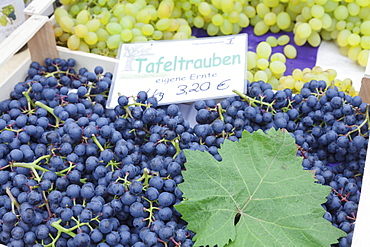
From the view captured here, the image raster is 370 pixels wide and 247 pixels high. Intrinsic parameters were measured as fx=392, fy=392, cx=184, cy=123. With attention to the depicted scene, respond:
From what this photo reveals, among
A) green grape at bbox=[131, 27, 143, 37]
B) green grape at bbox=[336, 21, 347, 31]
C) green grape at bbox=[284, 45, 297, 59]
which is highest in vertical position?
green grape at bbox=[131, 27, 143, 37]

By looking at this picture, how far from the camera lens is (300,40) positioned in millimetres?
1667

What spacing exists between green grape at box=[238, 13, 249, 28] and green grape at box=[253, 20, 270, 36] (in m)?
0.05

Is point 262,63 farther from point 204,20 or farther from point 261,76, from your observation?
point 204,20

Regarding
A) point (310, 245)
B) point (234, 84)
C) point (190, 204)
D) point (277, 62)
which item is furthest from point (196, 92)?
point (310, 245)

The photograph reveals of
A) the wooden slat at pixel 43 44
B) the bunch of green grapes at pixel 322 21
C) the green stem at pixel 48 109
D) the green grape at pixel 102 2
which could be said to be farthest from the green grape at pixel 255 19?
the green stem at pixel 48 109

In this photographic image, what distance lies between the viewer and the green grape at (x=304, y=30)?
160cm

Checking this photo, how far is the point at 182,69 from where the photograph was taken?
1.37 metres

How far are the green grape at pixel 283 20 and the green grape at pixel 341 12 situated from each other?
198 mm

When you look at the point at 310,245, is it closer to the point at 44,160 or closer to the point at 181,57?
the point at 44,160

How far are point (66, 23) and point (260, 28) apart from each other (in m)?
0.82

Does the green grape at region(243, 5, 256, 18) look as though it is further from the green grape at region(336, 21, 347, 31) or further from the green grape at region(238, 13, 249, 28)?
the green grape at region(336, 21, 347, 31)

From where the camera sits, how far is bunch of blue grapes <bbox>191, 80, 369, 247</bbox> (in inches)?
41.5

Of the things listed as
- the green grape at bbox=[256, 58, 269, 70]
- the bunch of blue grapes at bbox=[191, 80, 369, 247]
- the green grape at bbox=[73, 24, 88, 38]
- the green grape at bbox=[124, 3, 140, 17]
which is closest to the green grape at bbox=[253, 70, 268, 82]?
the green grape at bbox=[256, 58, 269, 70]

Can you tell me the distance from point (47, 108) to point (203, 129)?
1.54 ft
